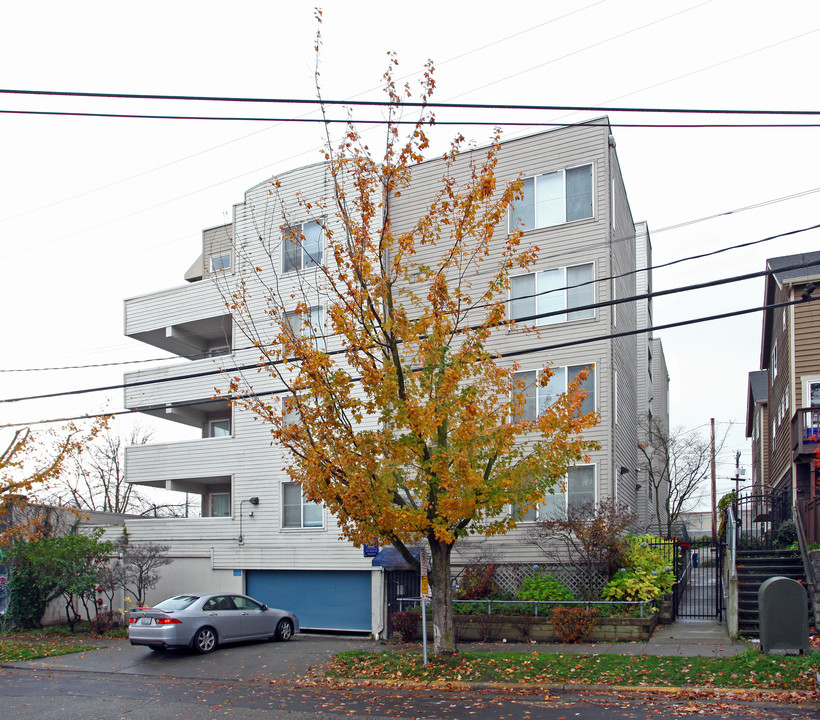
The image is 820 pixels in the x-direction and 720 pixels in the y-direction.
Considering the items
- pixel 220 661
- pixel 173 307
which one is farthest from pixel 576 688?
pixel 173 307

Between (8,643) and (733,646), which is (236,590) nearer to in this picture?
(8,643)

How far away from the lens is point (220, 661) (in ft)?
55.5

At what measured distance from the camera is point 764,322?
31609mm

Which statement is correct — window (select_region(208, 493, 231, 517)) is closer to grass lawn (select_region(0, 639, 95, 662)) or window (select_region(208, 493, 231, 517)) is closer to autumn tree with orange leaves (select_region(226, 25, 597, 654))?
grass lawn (select_region(0, 639, 95, 662))

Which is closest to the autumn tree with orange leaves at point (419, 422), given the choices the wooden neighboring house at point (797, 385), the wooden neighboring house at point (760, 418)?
the wooden neighboring house at point (797, 385)

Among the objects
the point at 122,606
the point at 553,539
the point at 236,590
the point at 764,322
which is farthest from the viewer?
the point at 764,322

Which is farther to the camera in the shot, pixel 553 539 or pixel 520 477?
pixel 553 539

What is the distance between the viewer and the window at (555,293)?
69.2ft

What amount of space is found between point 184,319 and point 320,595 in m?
9.90

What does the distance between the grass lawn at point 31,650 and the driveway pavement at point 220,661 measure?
0.40m

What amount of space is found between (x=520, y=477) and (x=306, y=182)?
1462 centimetres

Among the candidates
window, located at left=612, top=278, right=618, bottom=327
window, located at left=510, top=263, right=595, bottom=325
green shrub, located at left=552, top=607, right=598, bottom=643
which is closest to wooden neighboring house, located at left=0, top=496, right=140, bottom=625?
window, located at left=510, top=263, right=595, bottom=325

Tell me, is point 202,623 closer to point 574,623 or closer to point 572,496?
point 574,623

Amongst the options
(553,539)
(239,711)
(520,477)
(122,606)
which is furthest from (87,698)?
(122,606)
